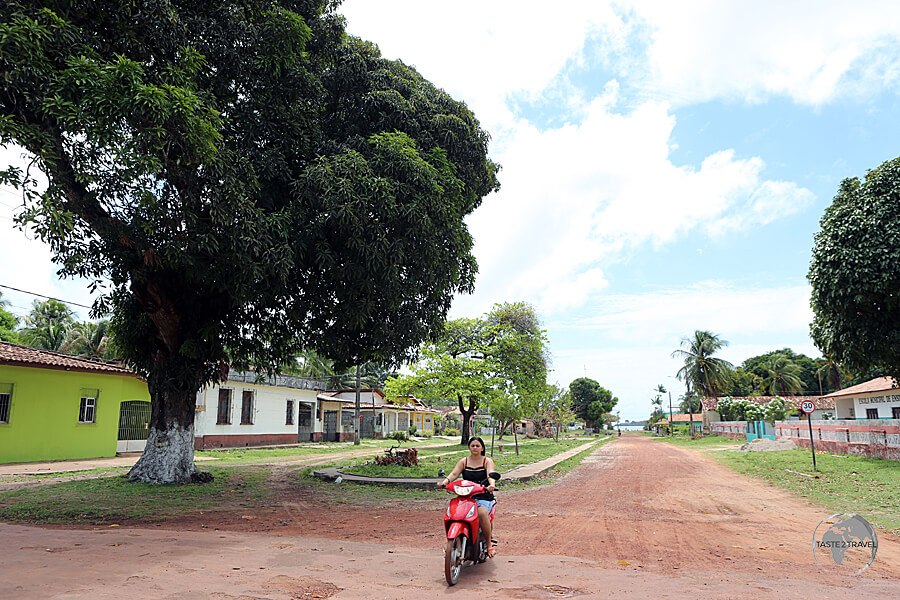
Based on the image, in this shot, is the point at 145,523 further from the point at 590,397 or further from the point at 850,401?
the point at 590,397

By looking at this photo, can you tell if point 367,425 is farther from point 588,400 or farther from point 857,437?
point 588,400

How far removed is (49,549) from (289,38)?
9.17 meters

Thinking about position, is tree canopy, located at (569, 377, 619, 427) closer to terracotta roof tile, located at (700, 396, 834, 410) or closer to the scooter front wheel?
terracotta roof tile, located at (700, 396, 834, 410)

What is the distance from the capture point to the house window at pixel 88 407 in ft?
66.8

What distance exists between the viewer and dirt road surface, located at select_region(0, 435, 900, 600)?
17.5ft

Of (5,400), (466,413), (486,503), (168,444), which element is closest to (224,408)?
(5,400)

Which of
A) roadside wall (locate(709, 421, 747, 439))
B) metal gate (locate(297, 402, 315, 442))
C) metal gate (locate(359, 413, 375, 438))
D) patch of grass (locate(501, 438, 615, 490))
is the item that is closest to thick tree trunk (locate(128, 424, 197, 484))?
patch of grass (locate(501, 438, 615, 490))

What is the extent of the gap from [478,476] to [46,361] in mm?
17724

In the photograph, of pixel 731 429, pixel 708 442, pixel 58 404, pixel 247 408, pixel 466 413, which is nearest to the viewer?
pixel 58 404

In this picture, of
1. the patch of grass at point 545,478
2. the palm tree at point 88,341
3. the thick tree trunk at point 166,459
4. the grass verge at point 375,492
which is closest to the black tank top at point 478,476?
the grass verge at point 375,492

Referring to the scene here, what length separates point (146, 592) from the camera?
16.5 feet

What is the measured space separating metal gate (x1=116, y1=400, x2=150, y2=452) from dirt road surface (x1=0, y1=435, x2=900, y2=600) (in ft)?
52.6

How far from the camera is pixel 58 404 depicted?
755 inches

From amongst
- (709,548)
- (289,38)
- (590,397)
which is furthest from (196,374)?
(590,397)
